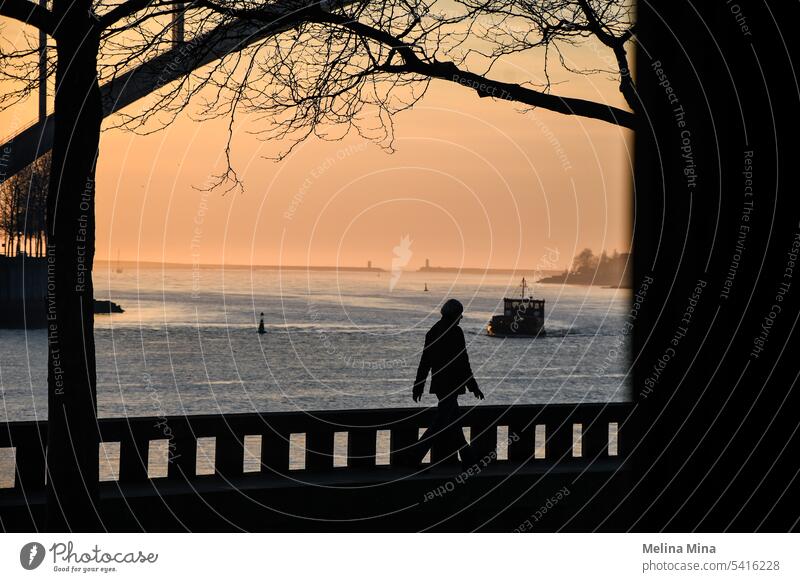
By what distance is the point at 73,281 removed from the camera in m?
6.75

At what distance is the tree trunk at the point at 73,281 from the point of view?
674 cm

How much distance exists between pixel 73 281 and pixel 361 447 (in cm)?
354

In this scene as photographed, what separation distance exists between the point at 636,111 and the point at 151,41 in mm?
3740

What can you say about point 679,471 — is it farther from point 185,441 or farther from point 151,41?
point 151,41

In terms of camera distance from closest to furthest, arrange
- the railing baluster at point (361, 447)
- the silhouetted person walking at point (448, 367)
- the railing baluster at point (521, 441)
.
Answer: the railing baluster at point (361, 447), the railing baluster at point (521, 441), the silhouetted person walking at point (448, 367)

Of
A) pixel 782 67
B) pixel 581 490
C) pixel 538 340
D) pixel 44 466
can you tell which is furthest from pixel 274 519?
pixel 538 340

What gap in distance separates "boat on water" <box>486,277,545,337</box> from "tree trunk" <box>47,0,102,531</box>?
4536 inches

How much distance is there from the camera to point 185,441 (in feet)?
28.3

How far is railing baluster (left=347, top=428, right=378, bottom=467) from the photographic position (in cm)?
943

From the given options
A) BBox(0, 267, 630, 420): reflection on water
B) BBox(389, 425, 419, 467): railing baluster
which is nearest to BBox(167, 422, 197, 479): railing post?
BBox(389, 425, 419, 467): railing baluster

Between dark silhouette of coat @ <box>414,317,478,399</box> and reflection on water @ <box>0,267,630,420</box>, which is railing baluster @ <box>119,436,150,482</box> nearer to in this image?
dark silhouette of coat @ <box>414,317,478,399</box>

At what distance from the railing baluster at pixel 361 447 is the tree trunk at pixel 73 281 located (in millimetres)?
2977

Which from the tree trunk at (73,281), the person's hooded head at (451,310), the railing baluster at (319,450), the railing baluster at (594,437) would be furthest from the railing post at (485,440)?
the tree trunk at (73,281)

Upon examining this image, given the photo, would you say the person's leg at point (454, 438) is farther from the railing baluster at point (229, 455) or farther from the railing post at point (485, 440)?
the railing baluster at point (229, 455)
